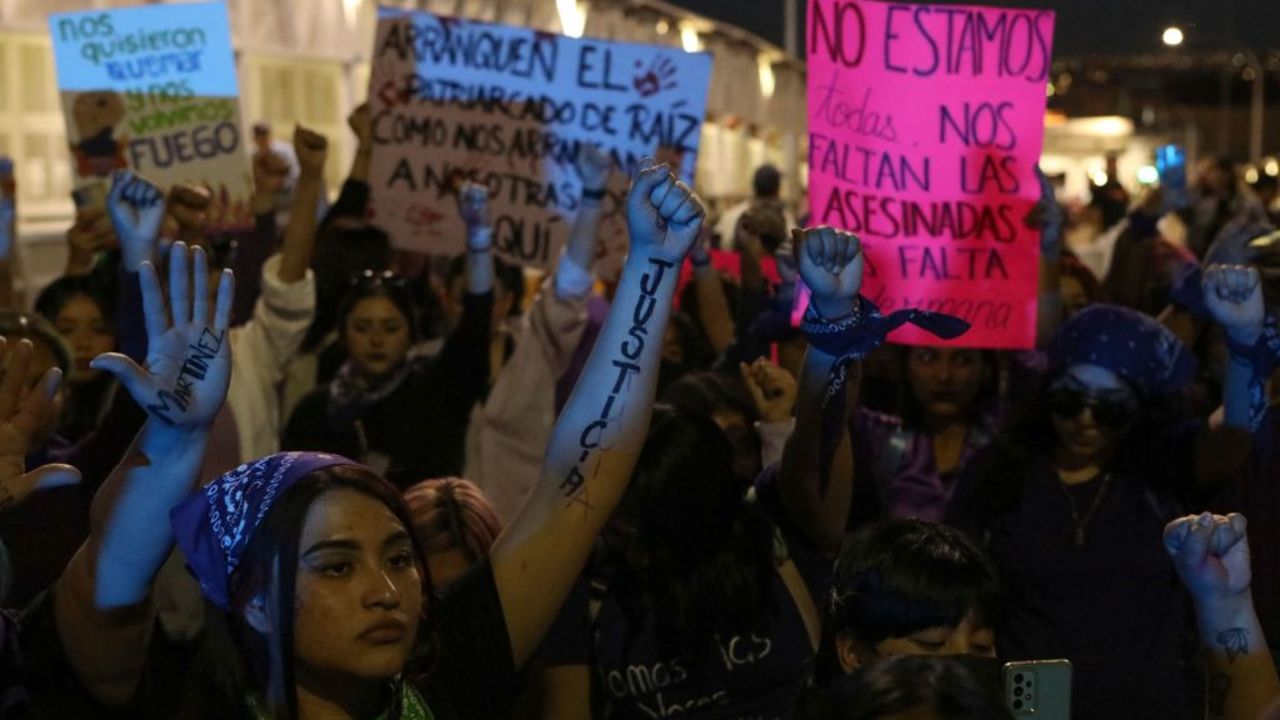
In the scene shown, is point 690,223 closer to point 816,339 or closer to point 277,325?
point 816,339

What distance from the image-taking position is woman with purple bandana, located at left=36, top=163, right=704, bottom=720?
2.68 m

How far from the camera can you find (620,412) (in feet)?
10.7

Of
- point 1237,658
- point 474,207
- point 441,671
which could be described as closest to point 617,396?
point 441,671

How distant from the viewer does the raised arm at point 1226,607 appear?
324cm

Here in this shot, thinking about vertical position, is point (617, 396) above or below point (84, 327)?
above

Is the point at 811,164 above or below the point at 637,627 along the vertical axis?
above

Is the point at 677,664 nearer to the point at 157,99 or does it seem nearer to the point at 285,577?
the point at 285,577

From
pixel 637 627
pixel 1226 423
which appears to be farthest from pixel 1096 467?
pixel 637 627

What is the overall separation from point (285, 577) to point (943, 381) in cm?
322

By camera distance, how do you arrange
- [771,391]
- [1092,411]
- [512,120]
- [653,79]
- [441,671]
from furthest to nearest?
[512,120]
[653,79]
[771,391]
[1092,411]
[441,671]

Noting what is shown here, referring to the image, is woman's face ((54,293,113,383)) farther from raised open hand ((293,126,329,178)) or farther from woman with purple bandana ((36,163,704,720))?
woman with purple bandana ((36,163,704,720))

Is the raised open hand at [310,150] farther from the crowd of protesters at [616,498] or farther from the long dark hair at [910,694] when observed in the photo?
the long dark hair at [910,694]

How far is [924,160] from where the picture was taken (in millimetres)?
6004

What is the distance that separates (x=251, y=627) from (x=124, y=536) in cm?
26
